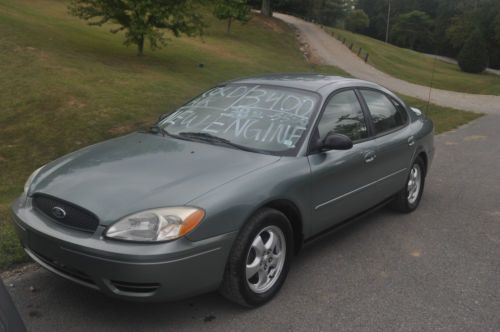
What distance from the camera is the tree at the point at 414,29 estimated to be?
3784 inches

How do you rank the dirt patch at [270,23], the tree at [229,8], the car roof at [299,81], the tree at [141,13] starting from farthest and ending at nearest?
→ the dirt patch at [270,23] → the tree at [229,8] → the tree at [141,13] → the car roof at [299,81]

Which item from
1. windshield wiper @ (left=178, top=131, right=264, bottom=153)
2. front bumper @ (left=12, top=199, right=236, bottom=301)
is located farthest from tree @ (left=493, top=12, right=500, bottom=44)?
front bumper @ (left=12, top=199, right=236, bottom=301)

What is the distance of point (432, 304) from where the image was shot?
12.3 ft

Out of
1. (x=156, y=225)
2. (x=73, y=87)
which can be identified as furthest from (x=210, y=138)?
(x=73, y=87)

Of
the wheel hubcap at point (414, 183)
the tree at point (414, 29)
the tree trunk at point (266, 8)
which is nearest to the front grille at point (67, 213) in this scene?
the wheel hubcap at point (414, 183)

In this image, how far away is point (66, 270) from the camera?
325 centimetres

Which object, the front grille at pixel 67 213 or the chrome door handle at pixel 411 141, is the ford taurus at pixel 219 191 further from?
the chrome door handle at pixel 411 141

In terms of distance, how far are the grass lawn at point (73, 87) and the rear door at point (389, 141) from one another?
3.18 metres

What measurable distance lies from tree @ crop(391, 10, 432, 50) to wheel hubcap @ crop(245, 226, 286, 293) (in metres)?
99.4

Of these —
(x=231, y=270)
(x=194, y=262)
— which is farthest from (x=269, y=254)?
(x=194, y=262)

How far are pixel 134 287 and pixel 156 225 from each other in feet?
1.25

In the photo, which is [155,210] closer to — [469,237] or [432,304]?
[432,304]

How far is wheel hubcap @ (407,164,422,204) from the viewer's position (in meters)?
5.71

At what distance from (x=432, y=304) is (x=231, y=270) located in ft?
4.89
